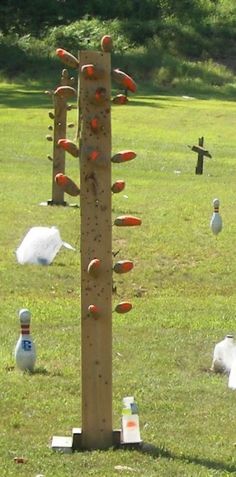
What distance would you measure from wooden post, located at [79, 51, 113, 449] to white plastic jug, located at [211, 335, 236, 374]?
2.25 metres

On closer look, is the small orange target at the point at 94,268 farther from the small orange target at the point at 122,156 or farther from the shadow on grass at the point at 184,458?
the shadow on grass at the point at 184,458

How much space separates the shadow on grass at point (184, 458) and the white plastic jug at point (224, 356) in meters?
2.08

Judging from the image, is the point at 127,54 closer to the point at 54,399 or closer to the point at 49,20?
the point at 49,20

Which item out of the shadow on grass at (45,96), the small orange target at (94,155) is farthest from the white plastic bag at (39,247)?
the shadow on grass at (45,96)

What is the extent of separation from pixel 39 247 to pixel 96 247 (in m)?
7.97

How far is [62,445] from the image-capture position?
23.4ft

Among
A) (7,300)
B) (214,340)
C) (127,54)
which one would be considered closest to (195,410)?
(214,340)

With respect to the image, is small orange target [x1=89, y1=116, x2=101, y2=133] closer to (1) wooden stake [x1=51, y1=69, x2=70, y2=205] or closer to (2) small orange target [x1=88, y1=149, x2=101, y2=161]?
(2) small orange target [x1=88, y1=149, x2=101, y2=161]

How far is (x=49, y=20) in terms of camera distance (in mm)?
60375

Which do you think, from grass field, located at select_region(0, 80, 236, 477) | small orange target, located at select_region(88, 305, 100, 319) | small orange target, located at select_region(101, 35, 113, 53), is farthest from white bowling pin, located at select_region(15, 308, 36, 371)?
small orange target, located at select_region(101, 35, 113, 53)

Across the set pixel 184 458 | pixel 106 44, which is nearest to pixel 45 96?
pixel 106 44

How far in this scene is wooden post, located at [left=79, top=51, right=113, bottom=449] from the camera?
6.99 meters

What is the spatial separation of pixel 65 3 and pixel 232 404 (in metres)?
56.5

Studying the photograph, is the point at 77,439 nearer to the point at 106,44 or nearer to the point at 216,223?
the point at 106,44
